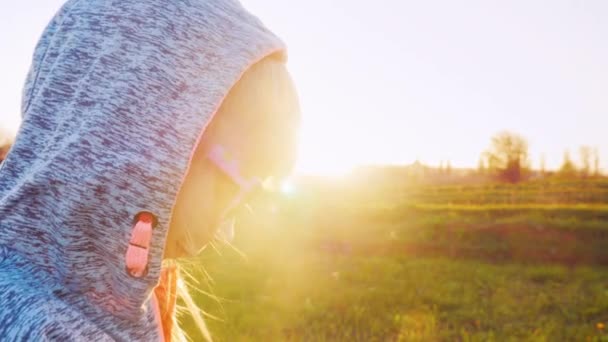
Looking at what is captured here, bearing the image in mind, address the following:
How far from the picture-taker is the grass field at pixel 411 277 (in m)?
4.97

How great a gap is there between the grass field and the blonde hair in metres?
0.51

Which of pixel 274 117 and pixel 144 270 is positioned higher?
pixel 274 117

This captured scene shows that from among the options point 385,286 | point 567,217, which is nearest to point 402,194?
point 567,217

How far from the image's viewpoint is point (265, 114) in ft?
3.87

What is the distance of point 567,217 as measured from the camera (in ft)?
45.3

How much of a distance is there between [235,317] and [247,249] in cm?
516

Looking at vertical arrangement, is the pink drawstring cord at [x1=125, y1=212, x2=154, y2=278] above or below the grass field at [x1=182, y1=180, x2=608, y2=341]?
above

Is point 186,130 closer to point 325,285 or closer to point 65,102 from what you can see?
point 65,102

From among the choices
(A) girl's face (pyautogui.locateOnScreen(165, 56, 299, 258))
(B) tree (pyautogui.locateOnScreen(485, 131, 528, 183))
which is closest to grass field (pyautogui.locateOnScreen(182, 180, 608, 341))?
(A) girl's face (pyautogui.locateOnScreen(165, 56, 299, 258))

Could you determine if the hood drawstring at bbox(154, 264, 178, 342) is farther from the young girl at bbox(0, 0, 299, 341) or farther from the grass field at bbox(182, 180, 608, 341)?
the grass field at bbox(182, 180, 608, 341)

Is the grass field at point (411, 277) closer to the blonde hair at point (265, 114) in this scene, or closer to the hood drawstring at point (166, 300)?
the hood drawstring at point (166, 300)

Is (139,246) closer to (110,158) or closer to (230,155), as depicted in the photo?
(110,158)

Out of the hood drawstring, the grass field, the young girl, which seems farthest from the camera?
the grass field

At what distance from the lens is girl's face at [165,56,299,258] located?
1.10 metres
